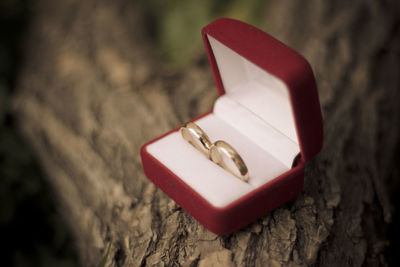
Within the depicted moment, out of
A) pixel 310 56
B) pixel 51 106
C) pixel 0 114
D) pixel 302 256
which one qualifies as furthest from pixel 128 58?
pixel 302 256

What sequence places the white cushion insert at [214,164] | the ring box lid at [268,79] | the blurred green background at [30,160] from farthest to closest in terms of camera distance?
the blurred green background at [30,160] < the white cushion insert at [214,164] < the ring box lid at [268,79]

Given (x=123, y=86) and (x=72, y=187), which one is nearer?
(x=72, y=187)

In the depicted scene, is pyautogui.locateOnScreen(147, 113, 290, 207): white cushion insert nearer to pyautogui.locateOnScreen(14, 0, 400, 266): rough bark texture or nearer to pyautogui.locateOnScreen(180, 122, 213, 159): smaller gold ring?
pyautogui.locateOnScreen(180, 122, 213, 159): smaller gold ring

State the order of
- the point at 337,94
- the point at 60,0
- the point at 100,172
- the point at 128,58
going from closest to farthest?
the point at 100,172 < the point at 337,94 < the point at 128,58 < the point at 60,0

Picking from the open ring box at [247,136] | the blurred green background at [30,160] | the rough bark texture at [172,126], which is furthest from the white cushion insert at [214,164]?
the blurred green background at [30,160]

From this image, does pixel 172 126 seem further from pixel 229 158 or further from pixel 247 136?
pixel 229 158

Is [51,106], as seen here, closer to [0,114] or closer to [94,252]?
[0,114]

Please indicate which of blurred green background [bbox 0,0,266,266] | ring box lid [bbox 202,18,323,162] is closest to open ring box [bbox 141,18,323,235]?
ring box lid [bbox 202,18,323,162]

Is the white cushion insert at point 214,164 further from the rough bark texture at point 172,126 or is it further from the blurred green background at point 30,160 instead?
the blurred green background at point 30,160
